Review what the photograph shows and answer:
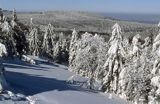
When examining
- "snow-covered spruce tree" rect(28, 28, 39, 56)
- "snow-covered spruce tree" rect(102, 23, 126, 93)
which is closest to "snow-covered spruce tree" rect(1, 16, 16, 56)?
"snow-covered spruce tree" rect(102, 23, 126, 93)

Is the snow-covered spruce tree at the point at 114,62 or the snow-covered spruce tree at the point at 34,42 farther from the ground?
the snow-covered spruce tree at the point at 114,62

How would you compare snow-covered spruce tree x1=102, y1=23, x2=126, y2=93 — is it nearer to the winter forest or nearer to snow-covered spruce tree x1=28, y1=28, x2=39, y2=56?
the winter forest

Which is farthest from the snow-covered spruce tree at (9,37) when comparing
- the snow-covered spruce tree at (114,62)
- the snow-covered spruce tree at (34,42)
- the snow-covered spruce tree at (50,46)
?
the snow-covered spruce tree at (50,46)

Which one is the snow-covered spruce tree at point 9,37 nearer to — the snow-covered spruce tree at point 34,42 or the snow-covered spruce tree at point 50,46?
the snow-covered spruce tree at point 34,42

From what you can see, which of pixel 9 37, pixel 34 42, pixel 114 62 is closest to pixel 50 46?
pixel 34 42

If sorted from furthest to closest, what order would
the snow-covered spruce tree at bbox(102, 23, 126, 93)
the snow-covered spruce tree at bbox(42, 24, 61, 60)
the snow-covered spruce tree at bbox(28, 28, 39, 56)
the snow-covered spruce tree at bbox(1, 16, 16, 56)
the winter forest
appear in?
the snow-covered spruce tree at bbox(42, 24, 61, 60), the snow-covered spruce tree at bbox(28, 28, 39, 56), the snow-covered spruce tree at bbox(1, 16, 16, 56), the snow-covered spruce tree at bbox(102, 23, 126, 93), the winter forest

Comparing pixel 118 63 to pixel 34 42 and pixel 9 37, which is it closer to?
pixel 9 37

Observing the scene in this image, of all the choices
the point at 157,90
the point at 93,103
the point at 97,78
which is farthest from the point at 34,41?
the point at 157,90

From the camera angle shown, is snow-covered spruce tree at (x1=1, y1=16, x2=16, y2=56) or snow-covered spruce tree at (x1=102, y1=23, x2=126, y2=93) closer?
snow-covered spruce tree at (x1=102, y1=23, x2=126, y2=93)
